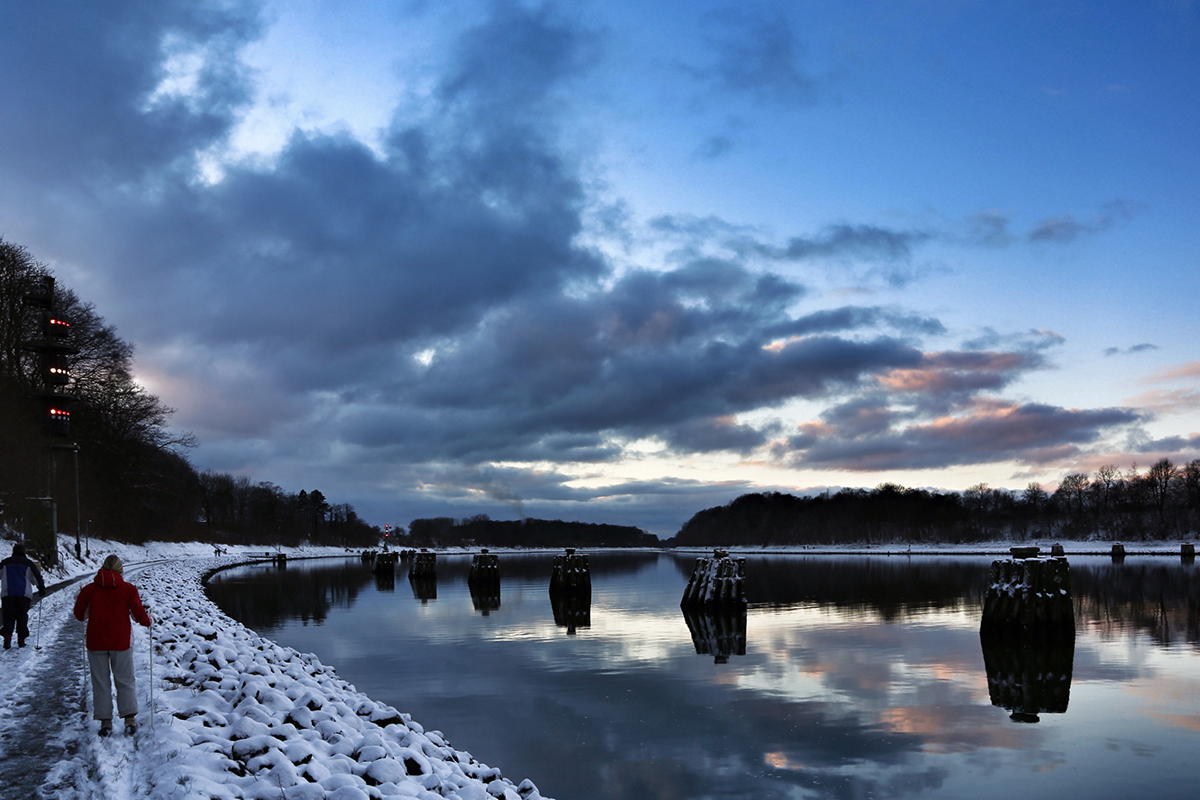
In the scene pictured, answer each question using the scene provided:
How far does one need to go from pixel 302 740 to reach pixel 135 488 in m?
71.8

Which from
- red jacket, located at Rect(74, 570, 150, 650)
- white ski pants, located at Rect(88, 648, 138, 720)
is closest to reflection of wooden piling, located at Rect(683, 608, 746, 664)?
white ski pants, located at Rect(88, 648, 138, 720)

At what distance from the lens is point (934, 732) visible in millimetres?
15008

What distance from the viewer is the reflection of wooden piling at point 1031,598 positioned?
83.0ft

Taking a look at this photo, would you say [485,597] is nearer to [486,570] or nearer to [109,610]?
[486,570]

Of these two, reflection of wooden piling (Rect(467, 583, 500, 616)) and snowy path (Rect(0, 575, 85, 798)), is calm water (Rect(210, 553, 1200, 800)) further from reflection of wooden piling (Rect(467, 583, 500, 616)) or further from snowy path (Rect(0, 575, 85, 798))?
snowy path (Rect(0, 575, 85, 798))

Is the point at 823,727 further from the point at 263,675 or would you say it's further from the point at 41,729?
the point at 41,729

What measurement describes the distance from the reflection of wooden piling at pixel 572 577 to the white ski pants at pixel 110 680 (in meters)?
33.7

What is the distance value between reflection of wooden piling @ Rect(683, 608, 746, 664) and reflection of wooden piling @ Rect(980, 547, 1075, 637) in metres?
8.19

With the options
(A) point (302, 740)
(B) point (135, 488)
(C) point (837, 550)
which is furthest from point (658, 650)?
(C) point (837, 550)

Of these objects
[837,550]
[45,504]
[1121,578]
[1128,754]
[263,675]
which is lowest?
[837,550]

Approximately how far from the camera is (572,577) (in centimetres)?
4356

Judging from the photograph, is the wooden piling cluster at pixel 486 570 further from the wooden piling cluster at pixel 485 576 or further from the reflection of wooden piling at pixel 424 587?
the reflection of wooden piling at pixel 424 587

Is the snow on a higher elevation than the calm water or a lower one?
higher

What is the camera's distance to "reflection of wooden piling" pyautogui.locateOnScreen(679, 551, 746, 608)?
3553cm
